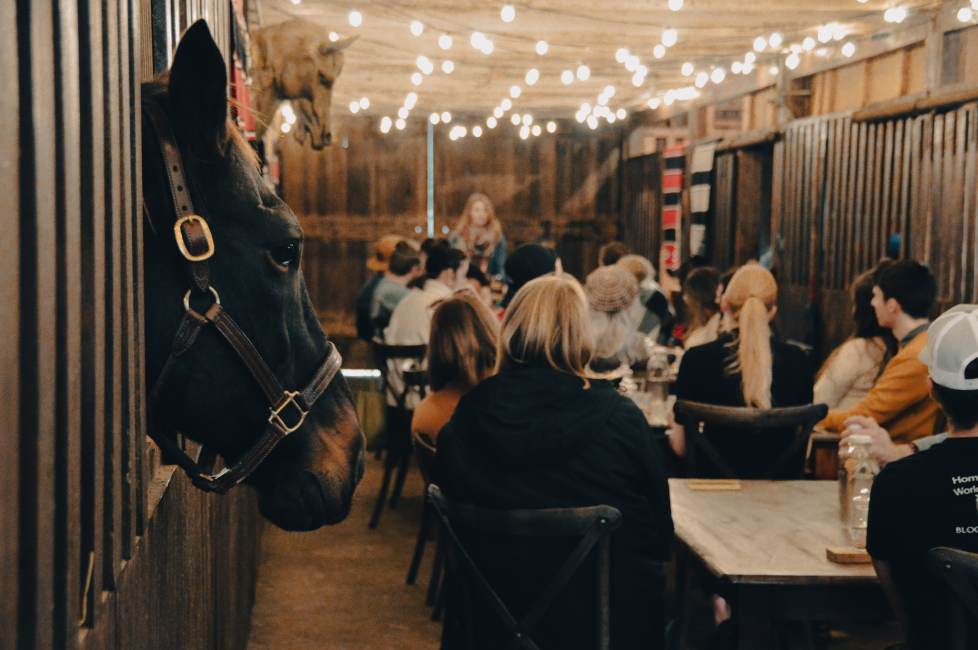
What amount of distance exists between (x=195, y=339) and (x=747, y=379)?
3126mm

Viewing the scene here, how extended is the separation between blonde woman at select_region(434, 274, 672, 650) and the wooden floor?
5.63ft

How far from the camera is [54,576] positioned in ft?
3.79

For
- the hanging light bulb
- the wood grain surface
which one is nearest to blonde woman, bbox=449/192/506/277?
the hanging light bulb

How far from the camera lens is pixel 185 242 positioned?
1603 millimetres

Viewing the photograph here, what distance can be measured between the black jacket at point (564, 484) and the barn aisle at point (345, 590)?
2186mm

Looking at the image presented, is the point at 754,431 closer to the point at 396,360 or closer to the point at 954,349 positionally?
the point at 954,349

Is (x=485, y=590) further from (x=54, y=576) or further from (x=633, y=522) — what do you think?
(x=54, y=576)

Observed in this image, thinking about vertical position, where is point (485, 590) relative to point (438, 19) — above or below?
below

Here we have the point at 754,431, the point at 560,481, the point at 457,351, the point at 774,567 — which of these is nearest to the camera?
the point at 560,481

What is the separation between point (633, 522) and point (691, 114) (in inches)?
379

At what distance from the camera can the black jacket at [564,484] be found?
2697 mm

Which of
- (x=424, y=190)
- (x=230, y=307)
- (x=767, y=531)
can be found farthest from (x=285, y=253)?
(x=424, y=190)

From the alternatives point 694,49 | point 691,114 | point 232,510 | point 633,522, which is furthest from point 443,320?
point 691,114

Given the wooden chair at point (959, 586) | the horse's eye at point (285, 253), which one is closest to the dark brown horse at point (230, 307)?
the horse's eye at point (285, 253)
